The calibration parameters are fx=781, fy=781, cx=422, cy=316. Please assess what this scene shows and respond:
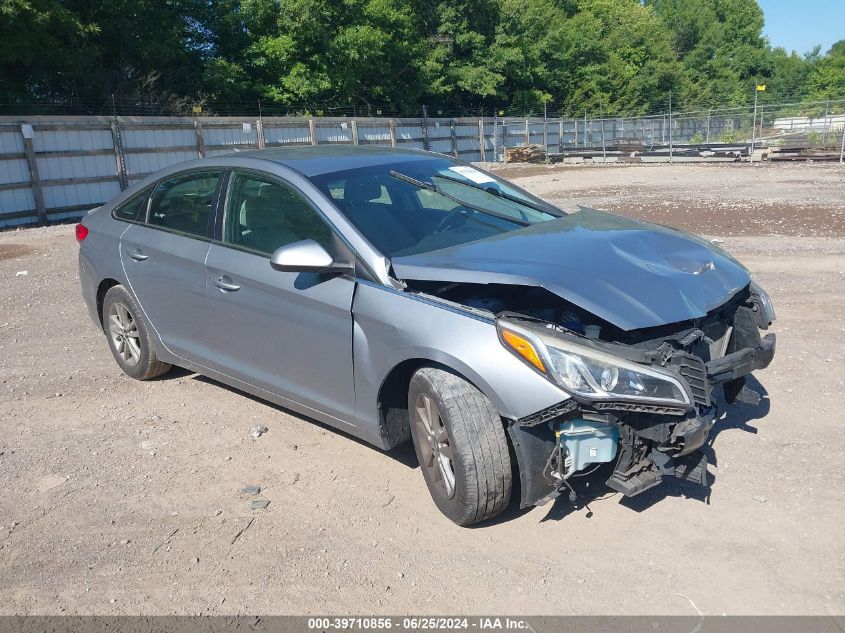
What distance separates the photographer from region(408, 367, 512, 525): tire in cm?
336

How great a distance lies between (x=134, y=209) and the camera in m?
5.52

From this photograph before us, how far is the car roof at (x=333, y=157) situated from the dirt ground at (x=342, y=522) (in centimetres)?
159

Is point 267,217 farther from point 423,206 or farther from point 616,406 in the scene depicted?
point 616,406

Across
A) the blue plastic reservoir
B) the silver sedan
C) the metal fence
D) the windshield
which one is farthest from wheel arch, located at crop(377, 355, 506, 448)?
the metal fence

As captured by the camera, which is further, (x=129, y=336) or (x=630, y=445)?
(x=129, y=336)

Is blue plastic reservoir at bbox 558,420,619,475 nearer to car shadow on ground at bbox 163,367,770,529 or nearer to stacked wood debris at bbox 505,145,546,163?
car shadow on ground at bbox 163,367,770,529

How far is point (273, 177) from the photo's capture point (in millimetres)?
4477

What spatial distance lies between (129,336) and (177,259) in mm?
1056

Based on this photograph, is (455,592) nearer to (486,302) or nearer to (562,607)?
(562,607)

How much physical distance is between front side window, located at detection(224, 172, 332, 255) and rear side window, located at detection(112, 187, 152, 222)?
1053 millimetres

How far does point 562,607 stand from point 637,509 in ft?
2.86

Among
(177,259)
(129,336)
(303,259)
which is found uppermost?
(303,259)

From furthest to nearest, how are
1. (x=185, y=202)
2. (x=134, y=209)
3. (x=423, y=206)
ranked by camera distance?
(x=134, y=209) → (x=185, y=202) → (x=423, y=206)

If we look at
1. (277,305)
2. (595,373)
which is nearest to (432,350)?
(595,373)
